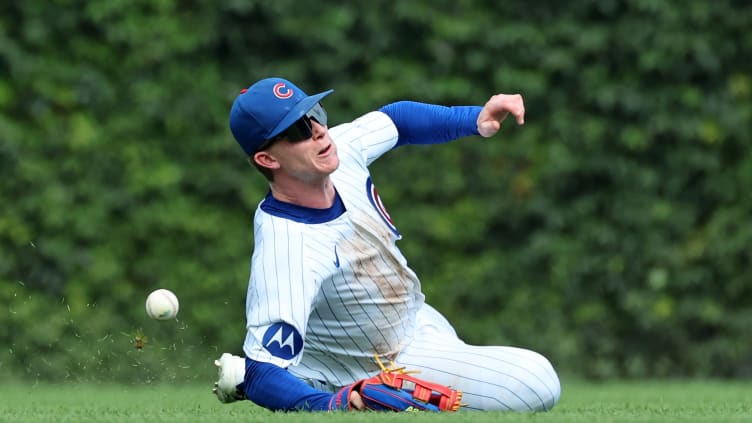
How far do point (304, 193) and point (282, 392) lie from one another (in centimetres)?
83

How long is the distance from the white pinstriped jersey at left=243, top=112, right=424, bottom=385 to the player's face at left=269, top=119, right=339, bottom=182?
0.61 feet

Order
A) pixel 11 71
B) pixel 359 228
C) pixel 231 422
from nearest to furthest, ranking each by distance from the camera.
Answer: pixel 231 422
pixel 359 228
pixel 11 71

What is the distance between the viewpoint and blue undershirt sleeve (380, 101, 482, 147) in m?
5.51

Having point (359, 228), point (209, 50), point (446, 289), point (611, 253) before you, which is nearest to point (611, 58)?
point (611, 253)

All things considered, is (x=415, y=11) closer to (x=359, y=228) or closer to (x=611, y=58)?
(x=611, y=58)

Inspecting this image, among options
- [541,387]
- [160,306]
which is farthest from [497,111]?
[160,306]

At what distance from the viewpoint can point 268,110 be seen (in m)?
4.89

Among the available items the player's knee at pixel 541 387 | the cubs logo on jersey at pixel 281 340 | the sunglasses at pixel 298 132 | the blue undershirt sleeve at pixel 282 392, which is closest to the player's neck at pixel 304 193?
the sunglasses at pixel 298 132

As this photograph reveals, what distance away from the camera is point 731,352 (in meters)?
9.09

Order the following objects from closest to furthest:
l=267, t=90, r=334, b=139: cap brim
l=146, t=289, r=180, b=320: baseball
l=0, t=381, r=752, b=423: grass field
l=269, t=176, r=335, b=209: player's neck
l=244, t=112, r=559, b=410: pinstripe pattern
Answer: l=0, t=381, r=752, b=423: grass field → l=244, t=112, r=559, b=410: pinstripe pattern → l=267, t=90, r=334, b=139: cap brim → l=269, t=176, r=335, b=209: player's neck → l=146, t=289, r=180, b=320: baseball

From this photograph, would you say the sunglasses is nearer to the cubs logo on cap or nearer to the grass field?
the cubs logo on cap

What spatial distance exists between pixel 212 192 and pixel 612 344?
2.96 m

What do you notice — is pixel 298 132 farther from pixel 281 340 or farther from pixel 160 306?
pixel 160 306

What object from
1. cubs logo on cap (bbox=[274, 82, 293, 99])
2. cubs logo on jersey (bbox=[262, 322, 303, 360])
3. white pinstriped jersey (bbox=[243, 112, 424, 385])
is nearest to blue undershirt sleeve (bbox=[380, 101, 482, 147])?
white pinstriped jersey (bbox=[243, 112, 424, 385])
